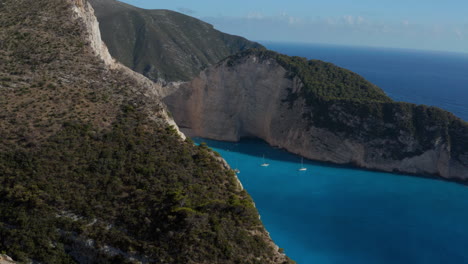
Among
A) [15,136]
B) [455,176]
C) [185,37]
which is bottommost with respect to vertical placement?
[455,176]

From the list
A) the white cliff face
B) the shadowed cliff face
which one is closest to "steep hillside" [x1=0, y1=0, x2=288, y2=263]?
the white cliff face

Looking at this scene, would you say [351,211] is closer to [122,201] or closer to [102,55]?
[102,55]

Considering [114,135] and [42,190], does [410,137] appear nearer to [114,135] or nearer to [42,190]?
[114,135]

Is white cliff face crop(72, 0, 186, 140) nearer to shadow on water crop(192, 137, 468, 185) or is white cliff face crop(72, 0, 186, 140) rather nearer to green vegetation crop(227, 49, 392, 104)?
shadow on water crop(192, 137, 468, 185)

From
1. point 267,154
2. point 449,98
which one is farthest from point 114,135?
point 449,98

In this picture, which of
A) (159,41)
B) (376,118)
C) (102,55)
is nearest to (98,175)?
(102,55)

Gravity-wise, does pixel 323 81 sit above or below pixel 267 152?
above
